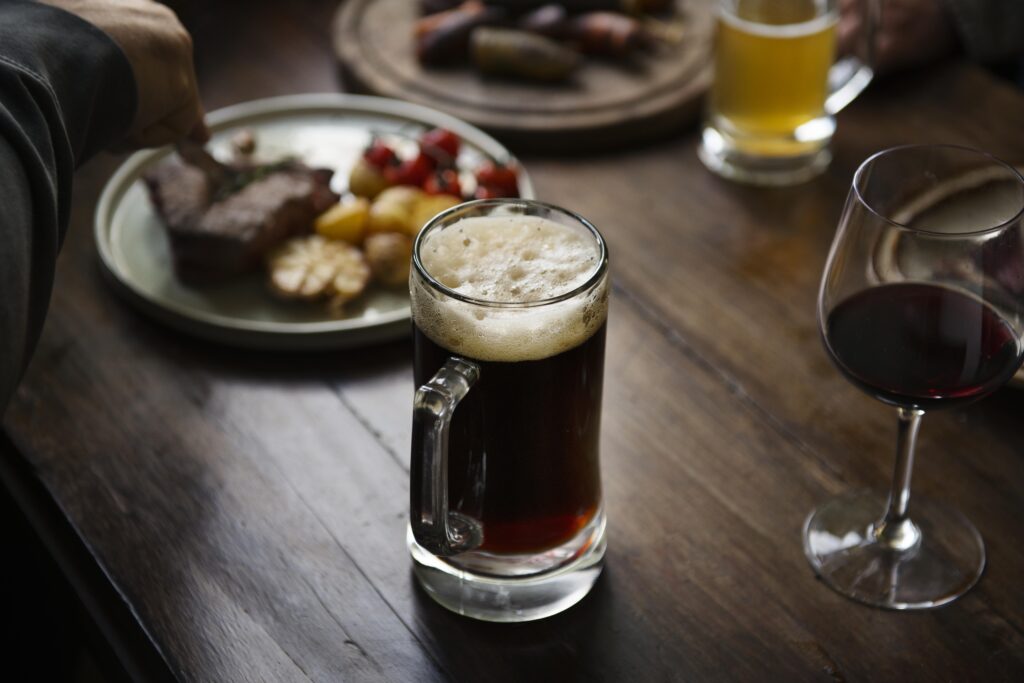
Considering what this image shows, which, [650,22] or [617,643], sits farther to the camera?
[650,22]

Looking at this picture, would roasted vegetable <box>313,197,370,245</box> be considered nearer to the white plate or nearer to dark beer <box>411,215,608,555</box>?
the white plate

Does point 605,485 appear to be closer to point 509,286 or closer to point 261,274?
point 509,286

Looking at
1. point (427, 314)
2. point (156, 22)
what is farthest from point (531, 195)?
point (427, 314)

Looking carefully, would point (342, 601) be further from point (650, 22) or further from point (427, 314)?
point (650, 22)

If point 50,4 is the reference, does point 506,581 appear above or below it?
below

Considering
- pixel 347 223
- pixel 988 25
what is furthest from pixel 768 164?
pixel 347 223
